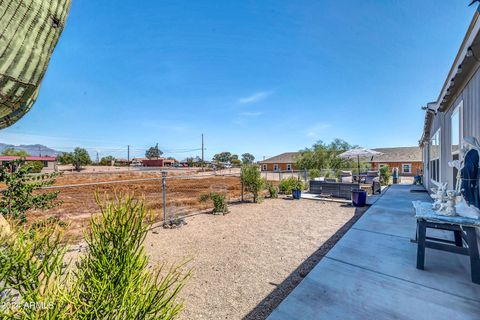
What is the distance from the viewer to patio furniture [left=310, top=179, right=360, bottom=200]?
881 centimetres

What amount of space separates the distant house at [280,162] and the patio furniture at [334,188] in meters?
28.7

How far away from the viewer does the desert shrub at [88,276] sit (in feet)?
2.72

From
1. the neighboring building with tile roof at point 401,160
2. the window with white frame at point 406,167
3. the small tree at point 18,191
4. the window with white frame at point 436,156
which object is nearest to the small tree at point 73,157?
the neighboring building with tile roof at point 401,160

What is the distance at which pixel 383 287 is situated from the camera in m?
2.37

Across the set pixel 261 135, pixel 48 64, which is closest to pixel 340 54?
pixel 48 64

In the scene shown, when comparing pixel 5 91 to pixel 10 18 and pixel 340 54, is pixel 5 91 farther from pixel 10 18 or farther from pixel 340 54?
pixel 340 54

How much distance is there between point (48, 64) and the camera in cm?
76

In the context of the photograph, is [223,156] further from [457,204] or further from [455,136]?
[457,204]

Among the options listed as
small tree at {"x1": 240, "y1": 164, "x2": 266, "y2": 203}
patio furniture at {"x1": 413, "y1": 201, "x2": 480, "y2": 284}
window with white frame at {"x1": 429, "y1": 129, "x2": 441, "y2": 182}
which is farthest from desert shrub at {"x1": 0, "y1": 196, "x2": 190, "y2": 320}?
window with white frame at {"x1": 429, "y1": 129, "x2": 441, "y2": 182}

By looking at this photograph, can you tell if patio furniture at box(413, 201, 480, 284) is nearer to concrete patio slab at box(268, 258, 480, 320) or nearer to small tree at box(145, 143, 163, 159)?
concrete patio slab at box(268, 258, 480, 320)

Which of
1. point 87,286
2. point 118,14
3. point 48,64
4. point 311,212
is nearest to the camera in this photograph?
point 48,64

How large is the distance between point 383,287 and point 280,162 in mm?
39356

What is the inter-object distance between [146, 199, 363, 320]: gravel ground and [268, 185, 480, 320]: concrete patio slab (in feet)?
1.20

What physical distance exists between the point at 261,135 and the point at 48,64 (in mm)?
30603
